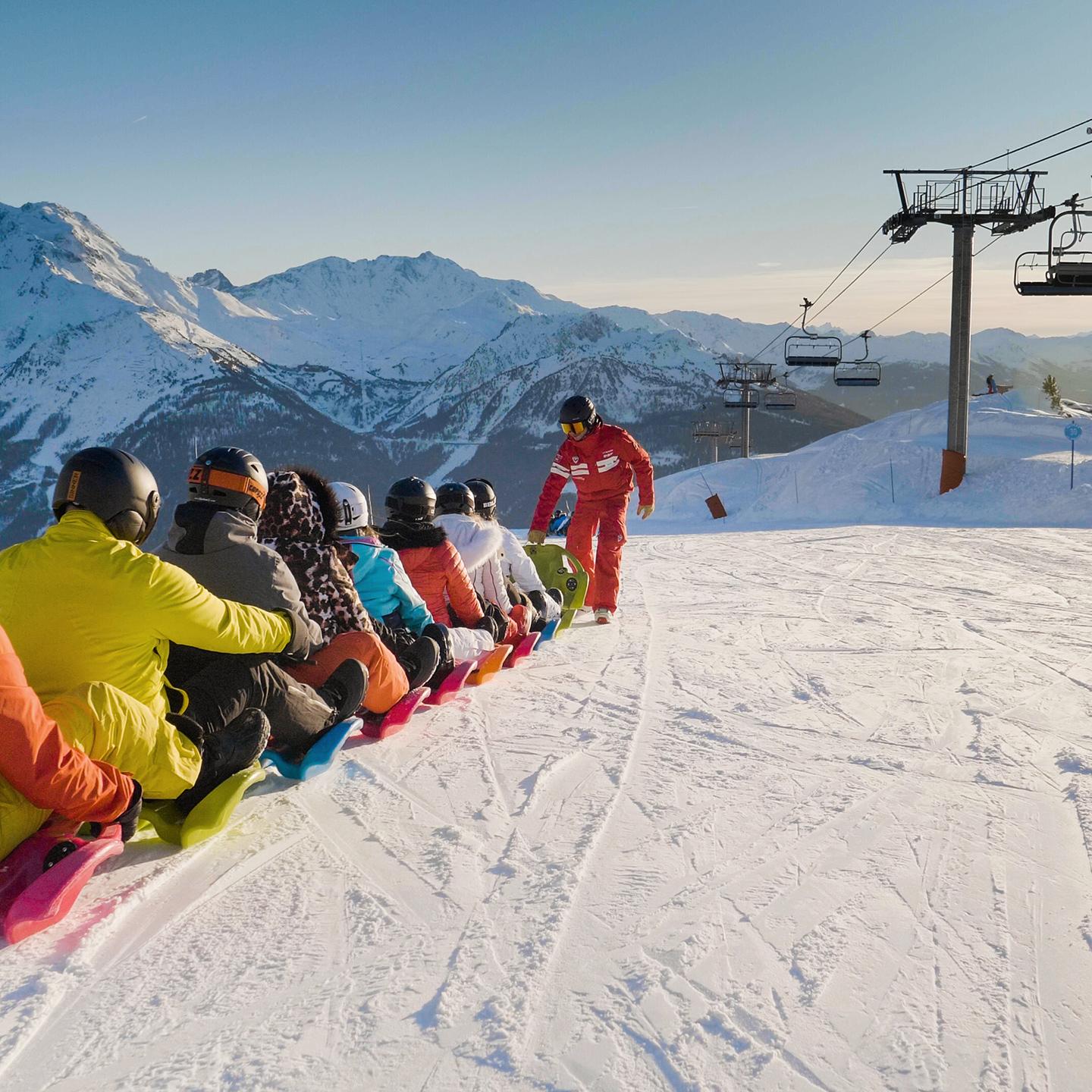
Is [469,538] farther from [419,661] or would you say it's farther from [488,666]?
[419,661]

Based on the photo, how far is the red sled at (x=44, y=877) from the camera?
2.39 metres

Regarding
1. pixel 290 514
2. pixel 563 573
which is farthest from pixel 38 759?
pixel 563 573

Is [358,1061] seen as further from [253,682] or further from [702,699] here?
[702,699]

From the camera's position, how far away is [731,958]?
2320mm

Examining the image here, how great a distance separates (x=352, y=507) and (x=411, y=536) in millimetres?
635

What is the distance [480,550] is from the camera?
19.0 ft

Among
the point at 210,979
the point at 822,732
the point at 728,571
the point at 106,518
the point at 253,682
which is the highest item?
the point at 106,518

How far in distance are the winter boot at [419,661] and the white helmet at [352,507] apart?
65 cm

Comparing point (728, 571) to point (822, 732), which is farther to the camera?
point (728, 571)

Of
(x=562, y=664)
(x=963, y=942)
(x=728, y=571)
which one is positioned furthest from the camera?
(x=728, y=571)

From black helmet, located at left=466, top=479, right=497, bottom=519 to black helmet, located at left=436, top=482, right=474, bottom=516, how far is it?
231 mm

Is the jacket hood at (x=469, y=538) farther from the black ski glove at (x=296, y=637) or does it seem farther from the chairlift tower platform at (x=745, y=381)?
the chairlift tower platform at (x=745, y=381)

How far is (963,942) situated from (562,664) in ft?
12.1

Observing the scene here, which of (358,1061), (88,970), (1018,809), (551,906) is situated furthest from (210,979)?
(1018,809)
